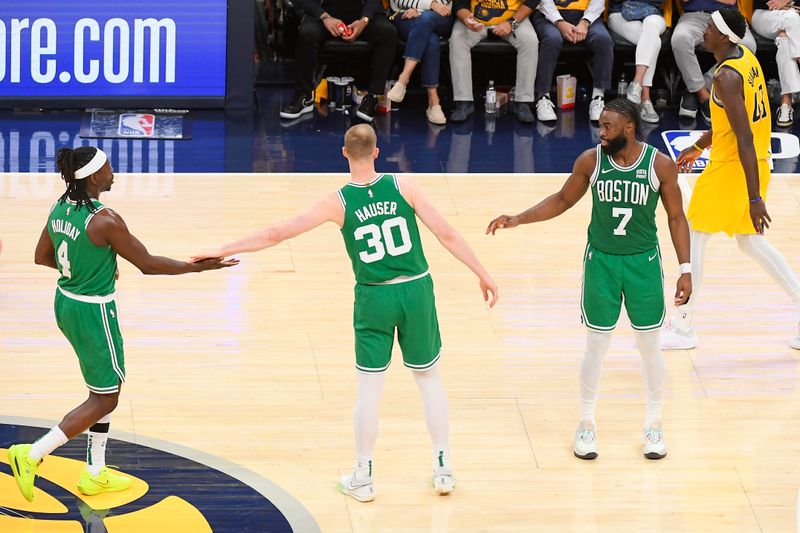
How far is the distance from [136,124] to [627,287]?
6402mm

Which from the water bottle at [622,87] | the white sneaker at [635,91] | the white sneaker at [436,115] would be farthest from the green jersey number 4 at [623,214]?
the water bottle at [622,87]

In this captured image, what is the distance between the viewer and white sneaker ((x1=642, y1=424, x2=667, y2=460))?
20.9ft

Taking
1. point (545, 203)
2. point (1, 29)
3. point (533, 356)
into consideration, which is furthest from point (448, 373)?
point (1, 29)

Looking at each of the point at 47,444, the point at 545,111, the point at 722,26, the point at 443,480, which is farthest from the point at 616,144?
the point at 545,111

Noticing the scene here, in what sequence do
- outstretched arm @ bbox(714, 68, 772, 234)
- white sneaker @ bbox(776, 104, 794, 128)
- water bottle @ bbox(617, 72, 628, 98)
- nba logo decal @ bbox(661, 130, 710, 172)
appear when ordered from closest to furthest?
1. outstretched arm @ bbox(714, 68, 772, 234)
2. nba logo decal @ bbox(661, 130, 710, 172)
3. white sneaker @ bbox(776, 104, 794, 128)
4. water bottle @ bbox(617, 72, 628, 98)

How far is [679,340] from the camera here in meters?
7.66

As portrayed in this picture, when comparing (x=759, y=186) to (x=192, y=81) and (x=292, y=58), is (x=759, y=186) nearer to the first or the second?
(x=192, y=81)

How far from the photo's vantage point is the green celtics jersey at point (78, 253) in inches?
223

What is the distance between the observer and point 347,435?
6.58 m

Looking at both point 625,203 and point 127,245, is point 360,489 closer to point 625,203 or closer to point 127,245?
point 127,245

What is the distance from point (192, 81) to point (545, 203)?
20.6ft

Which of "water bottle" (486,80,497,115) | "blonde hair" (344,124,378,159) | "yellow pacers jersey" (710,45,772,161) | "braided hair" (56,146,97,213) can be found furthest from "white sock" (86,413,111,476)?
"water bottle" (486,80,497,115)

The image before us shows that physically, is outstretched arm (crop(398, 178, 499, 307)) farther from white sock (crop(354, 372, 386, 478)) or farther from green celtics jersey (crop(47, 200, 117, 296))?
green celtics jersey (crop(47, 200, 117, 296))

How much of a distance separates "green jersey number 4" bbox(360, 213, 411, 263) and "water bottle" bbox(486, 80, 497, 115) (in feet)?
22.6
